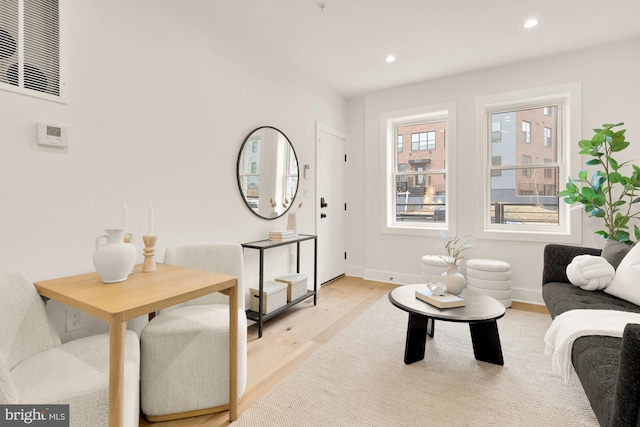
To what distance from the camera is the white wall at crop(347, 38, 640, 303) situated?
3055 millimetres

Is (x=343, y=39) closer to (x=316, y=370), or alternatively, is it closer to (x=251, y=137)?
(x=251, y=137)

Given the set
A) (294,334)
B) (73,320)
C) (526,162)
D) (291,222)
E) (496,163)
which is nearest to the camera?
(73,320)

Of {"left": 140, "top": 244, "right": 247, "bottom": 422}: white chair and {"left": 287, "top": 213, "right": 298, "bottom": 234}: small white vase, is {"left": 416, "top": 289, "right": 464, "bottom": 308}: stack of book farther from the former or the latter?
{"left": 287, "top": 213, "right": 298, "bottom": 234}: small white vase

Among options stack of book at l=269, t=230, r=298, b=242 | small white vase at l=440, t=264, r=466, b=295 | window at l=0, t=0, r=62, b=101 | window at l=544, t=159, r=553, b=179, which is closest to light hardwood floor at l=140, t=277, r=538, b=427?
stack of book at l=269, t=230, r=298, b=242

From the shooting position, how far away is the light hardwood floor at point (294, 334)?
1.80m

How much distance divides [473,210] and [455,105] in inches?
51.3

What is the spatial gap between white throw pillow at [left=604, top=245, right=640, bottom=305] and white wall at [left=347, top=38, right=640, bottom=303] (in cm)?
135

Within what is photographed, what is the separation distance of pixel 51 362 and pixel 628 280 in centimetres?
315

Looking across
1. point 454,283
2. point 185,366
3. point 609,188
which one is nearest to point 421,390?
point 454,283

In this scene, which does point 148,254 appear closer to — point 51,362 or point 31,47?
point 51,362

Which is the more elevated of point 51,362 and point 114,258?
point 114,258

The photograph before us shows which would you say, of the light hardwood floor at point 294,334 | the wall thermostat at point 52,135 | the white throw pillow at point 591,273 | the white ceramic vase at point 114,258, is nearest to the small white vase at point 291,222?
the light hardwood floor at point 294,334

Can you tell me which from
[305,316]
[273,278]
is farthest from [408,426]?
[273,278]

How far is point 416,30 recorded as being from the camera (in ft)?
9.05
